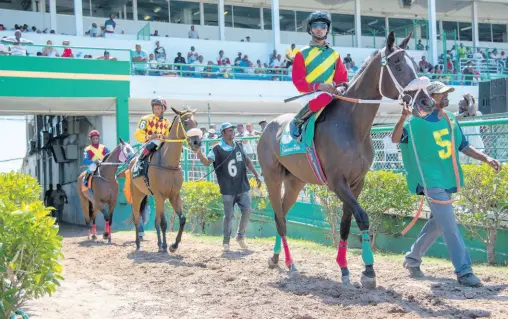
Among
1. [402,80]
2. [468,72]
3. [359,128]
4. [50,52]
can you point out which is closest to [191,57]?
[50,52]

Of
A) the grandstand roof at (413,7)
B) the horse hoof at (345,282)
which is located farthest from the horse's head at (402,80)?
the grandstand roof at (413,7)

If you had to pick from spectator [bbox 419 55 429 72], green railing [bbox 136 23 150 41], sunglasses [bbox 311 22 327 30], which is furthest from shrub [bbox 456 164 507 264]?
spectator [bbox 419 55 429 72]

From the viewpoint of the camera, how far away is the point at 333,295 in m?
6.30

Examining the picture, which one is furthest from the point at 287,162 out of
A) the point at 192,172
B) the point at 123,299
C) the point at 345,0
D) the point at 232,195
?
the point at 345,0

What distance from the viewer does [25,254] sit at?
4.66 m

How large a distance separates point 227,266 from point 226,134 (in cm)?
332

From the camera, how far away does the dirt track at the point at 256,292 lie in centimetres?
564

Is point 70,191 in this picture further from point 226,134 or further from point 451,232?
point 451,232

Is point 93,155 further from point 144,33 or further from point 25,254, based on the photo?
point 144,33

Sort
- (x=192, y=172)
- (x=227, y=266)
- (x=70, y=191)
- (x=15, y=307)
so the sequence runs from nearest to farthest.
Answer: (x=15, y=307) < (x=227, y=266) < (x=192, y=172) < (x=70, y=191)

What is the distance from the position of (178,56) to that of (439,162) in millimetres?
21277

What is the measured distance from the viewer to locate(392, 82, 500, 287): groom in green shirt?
20.9 feet

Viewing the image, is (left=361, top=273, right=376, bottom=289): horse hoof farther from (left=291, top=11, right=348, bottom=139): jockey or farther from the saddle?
(left=291, top=11, right=348, bottom=139): jockey

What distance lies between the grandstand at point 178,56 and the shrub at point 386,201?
11438 mm
